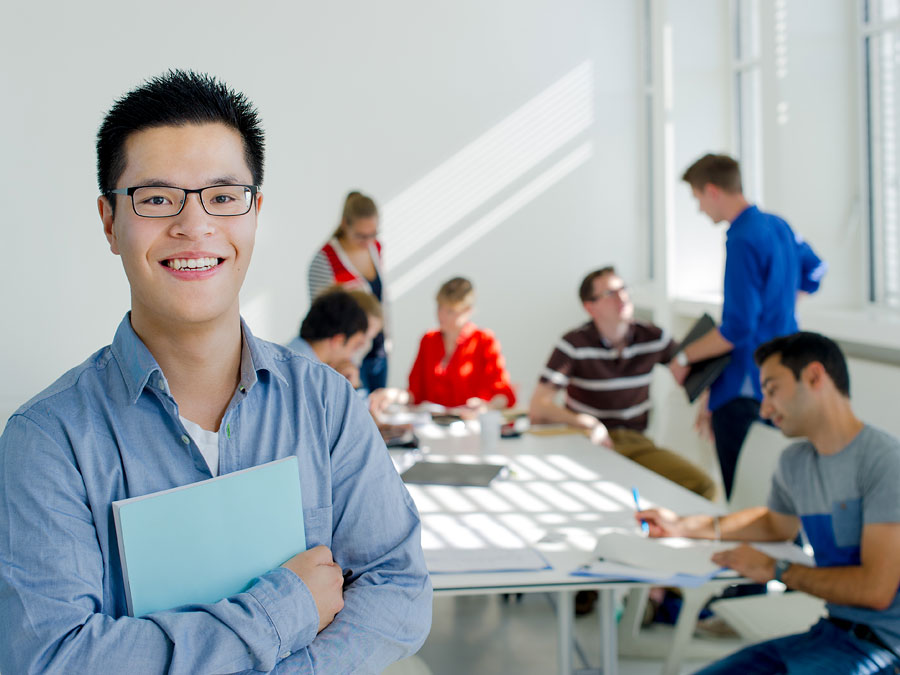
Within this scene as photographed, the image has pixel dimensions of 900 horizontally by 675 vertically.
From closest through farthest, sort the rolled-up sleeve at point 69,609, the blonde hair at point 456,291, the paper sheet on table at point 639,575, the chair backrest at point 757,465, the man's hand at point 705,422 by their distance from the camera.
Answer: the rolled-up sleeve at point 69,609, the paper sheet on table at point 639,575, the chair backrest at point 757,465, the man's hand at point 705,422, the blonde hair at point 456,291

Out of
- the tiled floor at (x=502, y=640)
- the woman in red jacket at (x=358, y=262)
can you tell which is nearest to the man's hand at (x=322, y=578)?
the tiled floor at (x=502, y=640)

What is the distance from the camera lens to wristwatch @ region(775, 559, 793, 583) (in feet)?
6.81

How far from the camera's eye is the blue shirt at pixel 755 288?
3.60 meters

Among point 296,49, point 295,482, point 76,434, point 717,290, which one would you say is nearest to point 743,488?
point 295,482

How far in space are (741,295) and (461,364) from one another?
4.31 ft

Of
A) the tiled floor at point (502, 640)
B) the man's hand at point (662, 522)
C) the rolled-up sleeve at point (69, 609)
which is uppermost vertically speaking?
the rolled-up sleeve at point (69, 609)

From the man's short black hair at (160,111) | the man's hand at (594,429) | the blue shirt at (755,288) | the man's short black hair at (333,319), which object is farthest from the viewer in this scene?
the blue shirt at (755,288)

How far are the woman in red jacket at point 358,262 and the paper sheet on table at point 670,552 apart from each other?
7.86 ft

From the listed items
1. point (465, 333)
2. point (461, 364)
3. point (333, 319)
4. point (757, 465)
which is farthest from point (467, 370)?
point (757, 465)

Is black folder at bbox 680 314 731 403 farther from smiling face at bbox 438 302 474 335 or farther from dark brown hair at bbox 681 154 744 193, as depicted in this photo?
Result: smiling face at bbox 438 302 474 335

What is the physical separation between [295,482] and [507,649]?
7.83 ft

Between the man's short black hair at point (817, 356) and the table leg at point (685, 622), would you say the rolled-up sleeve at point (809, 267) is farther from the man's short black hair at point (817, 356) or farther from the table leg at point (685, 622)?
the table leg at point (685, 622)

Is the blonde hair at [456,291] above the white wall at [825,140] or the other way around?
the other way around

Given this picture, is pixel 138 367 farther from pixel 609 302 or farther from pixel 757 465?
pixel 609 302
